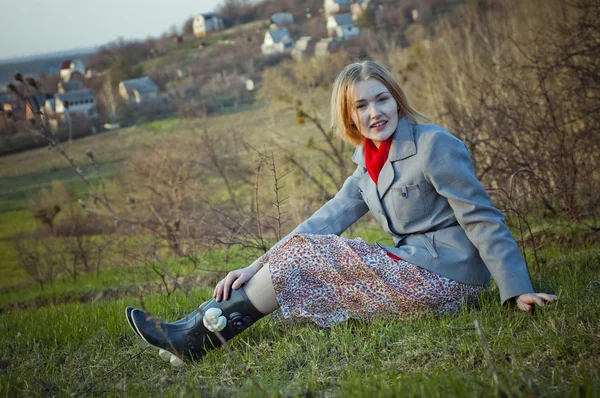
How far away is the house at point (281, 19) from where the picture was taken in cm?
3051

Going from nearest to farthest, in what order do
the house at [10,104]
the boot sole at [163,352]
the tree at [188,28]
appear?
the boot sole at [163,352], the house at [10,104], the tree at [188,28]

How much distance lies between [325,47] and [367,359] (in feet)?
74.8

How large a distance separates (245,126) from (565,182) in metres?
17.1

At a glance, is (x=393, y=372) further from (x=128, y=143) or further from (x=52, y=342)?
(x=128, y=143)

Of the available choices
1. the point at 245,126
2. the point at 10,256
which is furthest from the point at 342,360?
the point at 245,126

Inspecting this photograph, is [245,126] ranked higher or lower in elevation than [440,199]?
lower

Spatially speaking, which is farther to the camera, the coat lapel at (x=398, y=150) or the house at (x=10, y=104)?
the house at (x=10, y=104)

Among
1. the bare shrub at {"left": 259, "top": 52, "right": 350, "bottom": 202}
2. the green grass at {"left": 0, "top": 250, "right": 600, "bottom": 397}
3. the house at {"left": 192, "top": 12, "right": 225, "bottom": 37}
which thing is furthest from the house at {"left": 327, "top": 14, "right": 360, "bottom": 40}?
the green grass at {"left": 0, "top": 250, "right": 600, "bottom": 397}

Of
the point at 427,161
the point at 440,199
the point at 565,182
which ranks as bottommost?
the point at 565,182

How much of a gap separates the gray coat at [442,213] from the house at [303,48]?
2195 centimetres

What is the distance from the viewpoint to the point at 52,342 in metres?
3.57

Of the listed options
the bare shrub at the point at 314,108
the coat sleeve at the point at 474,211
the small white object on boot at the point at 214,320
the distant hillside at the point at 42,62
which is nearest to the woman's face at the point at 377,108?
the coat sleeve at the point at 474,211

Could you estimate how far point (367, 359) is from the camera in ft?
8.59

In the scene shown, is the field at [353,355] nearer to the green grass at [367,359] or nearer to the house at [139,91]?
the green grass at [367,359]
